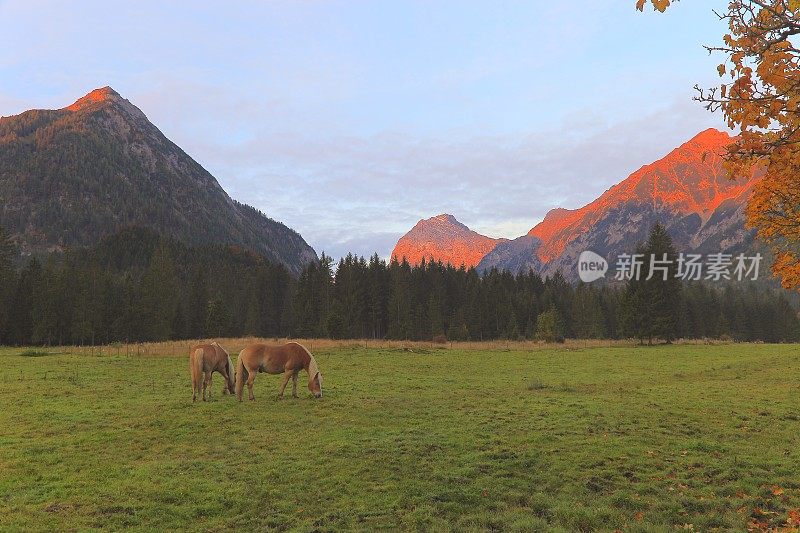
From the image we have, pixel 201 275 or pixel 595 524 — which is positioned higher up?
pixel 201 275

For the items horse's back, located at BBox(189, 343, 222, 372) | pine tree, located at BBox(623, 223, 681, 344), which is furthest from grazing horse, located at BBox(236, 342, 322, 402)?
pine tree, located at BBox(623, 223, 681, 344)

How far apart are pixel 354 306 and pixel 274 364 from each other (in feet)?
271

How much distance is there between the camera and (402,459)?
1199 centimetres

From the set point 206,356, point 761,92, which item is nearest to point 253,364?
point 206,356

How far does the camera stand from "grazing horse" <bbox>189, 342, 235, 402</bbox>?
1961 centimetres

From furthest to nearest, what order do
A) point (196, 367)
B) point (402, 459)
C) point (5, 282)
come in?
point (5, 282), point (196, 367), point (402, 459)

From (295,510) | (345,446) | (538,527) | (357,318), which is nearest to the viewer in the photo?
(538,527)

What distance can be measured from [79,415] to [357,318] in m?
85.4

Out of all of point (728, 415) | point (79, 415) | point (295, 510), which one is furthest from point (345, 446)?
point (728, 415)

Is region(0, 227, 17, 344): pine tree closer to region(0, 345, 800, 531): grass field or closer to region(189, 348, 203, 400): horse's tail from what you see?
region(0, 345, 800, 531): grass field

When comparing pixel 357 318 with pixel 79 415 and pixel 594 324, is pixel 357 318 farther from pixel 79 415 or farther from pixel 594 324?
pixel 79 415

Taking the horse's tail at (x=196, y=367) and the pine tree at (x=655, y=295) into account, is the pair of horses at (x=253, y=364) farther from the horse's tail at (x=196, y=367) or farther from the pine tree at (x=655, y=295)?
the pine tree at (x=655, y=295)

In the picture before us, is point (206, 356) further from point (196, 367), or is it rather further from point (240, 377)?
point (240, 377)

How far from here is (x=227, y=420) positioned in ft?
53.1
